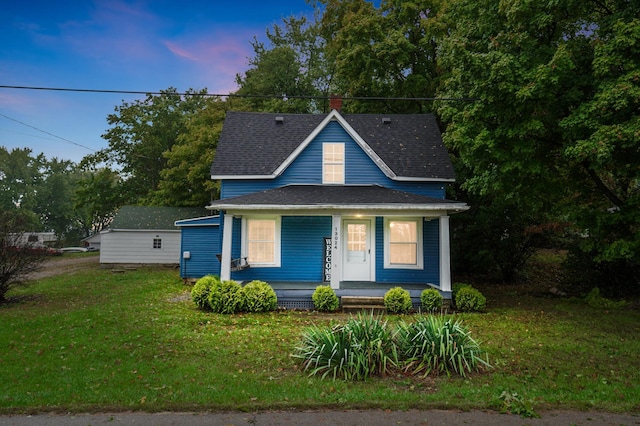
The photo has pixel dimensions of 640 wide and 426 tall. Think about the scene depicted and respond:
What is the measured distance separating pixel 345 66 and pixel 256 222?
497 inches

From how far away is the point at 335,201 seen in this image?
12.9 meters

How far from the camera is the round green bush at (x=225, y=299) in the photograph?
11258 millimetres

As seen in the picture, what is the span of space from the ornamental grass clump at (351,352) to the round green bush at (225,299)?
493 centimetres

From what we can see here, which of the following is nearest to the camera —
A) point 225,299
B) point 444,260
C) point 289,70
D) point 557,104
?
point 225,299

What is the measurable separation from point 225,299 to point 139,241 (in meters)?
15.8

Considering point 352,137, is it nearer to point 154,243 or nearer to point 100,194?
point 154,243

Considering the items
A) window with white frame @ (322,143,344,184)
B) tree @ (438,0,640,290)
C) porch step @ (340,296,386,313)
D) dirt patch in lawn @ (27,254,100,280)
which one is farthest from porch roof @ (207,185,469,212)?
dirt patch in lawn @ (27,254,100,280)

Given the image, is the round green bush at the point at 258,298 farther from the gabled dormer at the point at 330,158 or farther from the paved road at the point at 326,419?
the paved road at the point at 326,419

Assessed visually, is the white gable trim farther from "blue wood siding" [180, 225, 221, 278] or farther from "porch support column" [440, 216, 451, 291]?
"blue wood siding" [180, 225, 221, 278]

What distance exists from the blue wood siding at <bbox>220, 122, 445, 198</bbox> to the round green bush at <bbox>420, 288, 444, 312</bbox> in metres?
A: 4.95

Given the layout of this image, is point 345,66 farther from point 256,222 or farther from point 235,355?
point 235,355

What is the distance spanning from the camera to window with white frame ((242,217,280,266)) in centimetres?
1452

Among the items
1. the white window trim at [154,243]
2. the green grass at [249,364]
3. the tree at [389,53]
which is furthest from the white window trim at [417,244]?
the white window trim at [154,243]

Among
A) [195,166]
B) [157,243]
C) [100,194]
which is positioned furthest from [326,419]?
[100,194]
